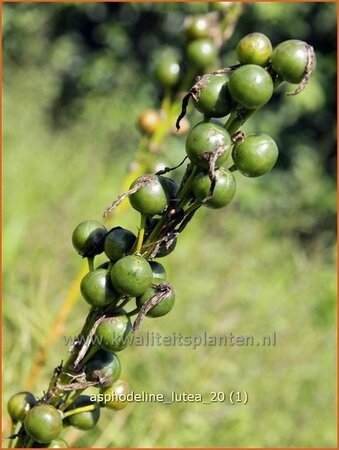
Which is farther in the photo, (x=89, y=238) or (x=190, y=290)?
(x=190, y=290)

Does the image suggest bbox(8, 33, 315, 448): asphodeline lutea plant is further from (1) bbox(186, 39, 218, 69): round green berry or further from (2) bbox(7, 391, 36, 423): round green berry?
(1) bbox(186, 39, 218, 69): round green berry

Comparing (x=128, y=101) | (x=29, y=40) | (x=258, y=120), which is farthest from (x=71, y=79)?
(x=258, y=120)

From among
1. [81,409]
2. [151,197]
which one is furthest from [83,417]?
[151,197]

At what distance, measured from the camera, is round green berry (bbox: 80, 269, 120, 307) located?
56 centimetres

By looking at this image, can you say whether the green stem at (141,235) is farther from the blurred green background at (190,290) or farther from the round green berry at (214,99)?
the blurred green background at (190,290)

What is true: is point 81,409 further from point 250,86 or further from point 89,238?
point 250,86

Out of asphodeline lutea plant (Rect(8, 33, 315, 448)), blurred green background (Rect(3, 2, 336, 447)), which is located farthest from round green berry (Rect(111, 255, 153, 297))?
blurred green background (Rect(3, 2, 336, 447))

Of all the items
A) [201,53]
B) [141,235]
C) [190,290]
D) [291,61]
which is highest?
[190,290]

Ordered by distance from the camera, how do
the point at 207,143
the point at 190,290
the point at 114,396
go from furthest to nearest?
the point at 190,290 → the point at 114,396 → the point at 207,143

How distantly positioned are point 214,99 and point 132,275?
6.3 inches

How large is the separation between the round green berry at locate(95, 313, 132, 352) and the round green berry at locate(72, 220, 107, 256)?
8 cm

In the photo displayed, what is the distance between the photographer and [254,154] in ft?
1.80

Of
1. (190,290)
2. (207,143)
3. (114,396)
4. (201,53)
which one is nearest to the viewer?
(207,143)

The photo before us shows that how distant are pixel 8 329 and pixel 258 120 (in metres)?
4.46
